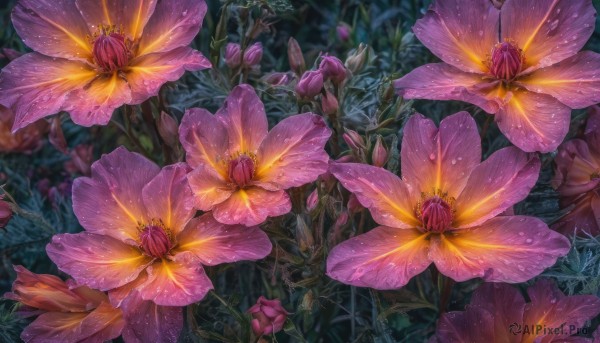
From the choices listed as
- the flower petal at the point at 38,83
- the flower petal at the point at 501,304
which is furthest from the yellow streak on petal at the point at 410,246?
the flower petal at the point at 38,83

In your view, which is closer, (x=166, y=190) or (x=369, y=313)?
(x=166, y=190)

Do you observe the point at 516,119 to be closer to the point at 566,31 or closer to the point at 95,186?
the point at 566,31

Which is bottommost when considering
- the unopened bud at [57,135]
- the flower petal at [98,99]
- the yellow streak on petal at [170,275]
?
the yellow streak on petal at [170,275]

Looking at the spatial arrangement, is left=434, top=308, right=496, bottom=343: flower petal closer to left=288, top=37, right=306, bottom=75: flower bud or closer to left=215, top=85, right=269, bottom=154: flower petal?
left=215, top=85, right=269, bottom=154: flower petal

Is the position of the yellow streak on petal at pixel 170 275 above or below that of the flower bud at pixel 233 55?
below

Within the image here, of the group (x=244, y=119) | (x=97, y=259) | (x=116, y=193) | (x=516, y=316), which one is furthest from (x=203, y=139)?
(x=516, y=316)

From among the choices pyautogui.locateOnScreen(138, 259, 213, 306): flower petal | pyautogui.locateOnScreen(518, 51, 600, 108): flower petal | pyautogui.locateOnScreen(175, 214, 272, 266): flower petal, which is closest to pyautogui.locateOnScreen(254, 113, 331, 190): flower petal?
pyautogui.locateOnScreen(175, 214, 272, 266): flower petal

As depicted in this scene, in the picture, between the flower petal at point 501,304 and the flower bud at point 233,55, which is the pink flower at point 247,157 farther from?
the flower petal at point 501,304

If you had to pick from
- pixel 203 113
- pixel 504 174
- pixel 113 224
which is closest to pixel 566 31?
pixel 504 174
